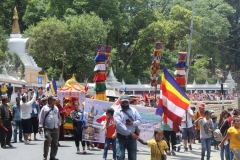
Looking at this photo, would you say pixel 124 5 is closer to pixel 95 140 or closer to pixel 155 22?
pixel 155 22

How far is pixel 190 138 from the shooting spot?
19094 millimetres

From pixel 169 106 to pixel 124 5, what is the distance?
4814cm

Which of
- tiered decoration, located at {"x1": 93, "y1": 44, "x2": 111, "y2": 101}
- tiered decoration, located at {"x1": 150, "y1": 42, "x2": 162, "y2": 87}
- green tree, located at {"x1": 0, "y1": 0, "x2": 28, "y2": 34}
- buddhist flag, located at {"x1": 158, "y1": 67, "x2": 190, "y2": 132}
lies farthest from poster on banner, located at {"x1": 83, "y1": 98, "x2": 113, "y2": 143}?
green tree, located at {"x1": 0, "y1": 0, "x2": 28, "y2": 34}

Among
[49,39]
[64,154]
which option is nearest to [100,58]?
[64,154]

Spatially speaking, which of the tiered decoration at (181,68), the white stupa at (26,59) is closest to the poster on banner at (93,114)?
the tiered decoration at (181,68)

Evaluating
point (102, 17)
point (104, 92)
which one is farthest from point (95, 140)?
point (102, 17)

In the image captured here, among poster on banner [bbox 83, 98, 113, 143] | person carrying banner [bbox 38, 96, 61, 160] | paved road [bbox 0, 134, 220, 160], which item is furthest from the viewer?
poster on banner [bbox 83, 98, 113, 143]

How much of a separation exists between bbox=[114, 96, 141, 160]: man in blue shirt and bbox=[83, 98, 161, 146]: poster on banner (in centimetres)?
501

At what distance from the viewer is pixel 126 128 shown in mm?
10977

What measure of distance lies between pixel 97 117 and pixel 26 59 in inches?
1335

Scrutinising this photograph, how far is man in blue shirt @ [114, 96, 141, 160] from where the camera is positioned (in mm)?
11006

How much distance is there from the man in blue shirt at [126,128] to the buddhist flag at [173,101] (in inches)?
118

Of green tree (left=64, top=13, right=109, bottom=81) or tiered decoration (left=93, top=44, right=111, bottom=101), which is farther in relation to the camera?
green tree (left=64, top=13, right=109, bottom=81)

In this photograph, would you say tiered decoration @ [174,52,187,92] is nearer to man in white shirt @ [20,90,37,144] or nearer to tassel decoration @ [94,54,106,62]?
tassel decoration @ [94,54,106,62]
